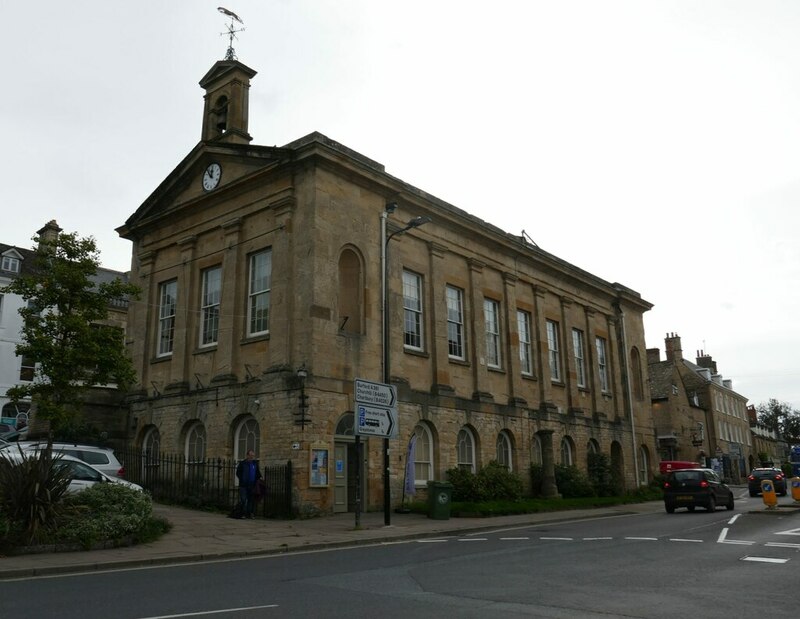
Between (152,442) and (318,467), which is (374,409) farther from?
(152,442)

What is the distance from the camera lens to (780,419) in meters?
120

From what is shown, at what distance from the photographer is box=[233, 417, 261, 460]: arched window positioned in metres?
21.9

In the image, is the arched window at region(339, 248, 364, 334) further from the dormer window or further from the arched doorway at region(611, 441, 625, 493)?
the dormer window

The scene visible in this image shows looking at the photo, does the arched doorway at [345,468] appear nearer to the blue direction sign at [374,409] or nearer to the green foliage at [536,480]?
the blue direction sign at [374,409]

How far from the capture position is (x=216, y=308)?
24859mm

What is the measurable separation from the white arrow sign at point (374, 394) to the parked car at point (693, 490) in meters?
11.9

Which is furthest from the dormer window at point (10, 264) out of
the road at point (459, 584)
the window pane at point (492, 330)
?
the road at point (459, 584)

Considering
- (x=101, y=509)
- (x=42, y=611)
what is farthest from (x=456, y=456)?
(x=42, y=611)

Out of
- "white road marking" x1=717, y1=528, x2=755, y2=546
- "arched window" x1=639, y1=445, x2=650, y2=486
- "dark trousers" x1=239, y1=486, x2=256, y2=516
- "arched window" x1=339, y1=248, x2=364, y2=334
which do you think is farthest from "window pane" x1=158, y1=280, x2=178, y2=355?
"arched window" x1=639, y1=445, x2=650, y2=486

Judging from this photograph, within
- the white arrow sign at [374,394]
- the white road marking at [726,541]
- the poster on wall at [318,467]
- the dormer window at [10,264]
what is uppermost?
the dormer window at [10,264]

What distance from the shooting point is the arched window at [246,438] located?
21.9m

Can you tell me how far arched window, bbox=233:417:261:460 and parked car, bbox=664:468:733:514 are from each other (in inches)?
551

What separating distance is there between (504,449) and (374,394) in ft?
41.3

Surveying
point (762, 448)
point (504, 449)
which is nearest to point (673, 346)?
point (762, 448)
